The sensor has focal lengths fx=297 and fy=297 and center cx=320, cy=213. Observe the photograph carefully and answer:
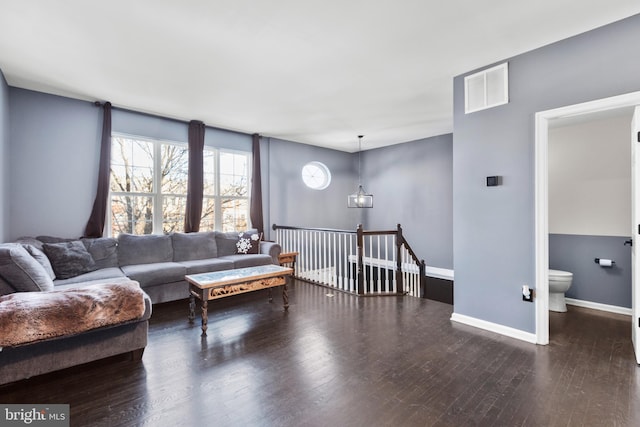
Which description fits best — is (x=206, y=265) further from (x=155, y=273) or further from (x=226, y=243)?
(x=226, y=243)

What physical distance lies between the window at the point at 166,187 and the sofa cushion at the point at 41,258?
1240 millimetres

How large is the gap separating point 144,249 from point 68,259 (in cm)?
91

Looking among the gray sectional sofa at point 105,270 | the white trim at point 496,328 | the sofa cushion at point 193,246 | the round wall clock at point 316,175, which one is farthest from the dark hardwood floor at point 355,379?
the round wall clock at point 316,175

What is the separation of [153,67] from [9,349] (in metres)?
2.77

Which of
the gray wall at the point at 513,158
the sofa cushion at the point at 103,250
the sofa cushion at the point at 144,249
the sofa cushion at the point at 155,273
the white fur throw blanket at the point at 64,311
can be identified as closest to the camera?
the white fur throw blanket at the point at 64,311

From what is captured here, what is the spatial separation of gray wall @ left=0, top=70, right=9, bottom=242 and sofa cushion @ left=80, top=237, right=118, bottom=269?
2.52 ft

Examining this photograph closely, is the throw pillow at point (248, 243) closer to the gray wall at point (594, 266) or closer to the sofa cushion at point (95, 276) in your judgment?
the sofa cushion at point (95, 276)

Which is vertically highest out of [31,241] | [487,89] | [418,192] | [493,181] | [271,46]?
[271,46]

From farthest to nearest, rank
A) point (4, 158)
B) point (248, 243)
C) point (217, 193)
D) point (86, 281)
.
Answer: point (217, 193) → point (248, 243) → point (4, 158) → point (86, 281)

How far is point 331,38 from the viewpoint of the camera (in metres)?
2.67

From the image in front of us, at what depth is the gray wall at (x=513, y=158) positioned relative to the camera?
98.4 inches

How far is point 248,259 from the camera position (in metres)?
4.81

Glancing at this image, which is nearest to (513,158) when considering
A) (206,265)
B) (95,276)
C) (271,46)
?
(271,46)

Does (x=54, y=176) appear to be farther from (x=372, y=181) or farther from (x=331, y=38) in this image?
(x=372, y=181)
